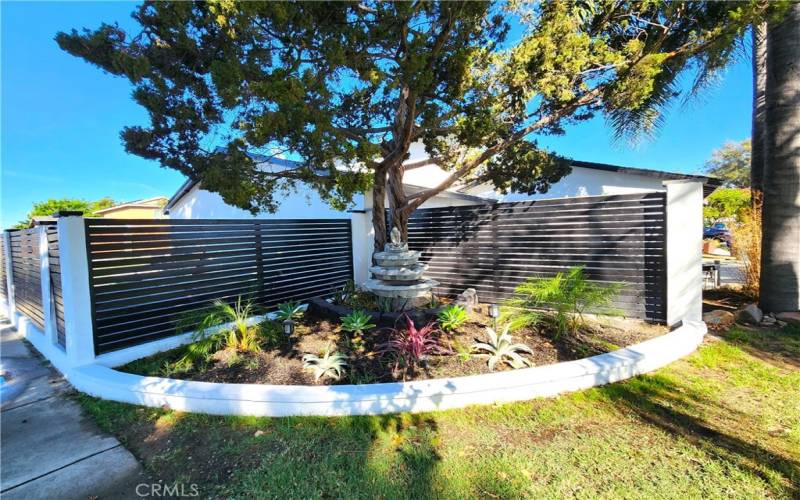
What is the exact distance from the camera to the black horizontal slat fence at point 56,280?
4.42 metres

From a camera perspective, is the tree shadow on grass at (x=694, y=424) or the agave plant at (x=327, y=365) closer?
the tree shadow on grass at (x=694, y=424)

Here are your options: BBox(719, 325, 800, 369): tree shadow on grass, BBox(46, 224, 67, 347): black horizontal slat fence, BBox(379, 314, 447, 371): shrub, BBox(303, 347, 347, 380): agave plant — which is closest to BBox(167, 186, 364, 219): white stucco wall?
BBox(46, 224, 67, 347): black horizontal slat fence

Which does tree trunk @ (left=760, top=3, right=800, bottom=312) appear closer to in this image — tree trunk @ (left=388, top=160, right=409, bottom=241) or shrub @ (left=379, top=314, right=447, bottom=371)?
shrub @ (left=379, top=314, right=447, bottom=371)

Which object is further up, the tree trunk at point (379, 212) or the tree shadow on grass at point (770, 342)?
the tree trunk at point (379, 212)

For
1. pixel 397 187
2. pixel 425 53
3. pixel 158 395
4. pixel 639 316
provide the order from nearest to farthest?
pixel 158 395 → pixel 425 53 → pixel 639 316 → pixel 397 187

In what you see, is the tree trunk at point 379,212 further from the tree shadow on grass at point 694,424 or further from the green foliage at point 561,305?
the tree shadow on grass at point 694,424

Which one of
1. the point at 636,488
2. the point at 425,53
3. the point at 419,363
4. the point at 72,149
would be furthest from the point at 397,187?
the point at 72,149

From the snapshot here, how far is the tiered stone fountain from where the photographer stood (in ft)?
18.0

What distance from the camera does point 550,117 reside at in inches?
222

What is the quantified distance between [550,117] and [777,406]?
15.7ft

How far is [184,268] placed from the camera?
515 cm

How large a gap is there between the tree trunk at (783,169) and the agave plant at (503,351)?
4.99 metres

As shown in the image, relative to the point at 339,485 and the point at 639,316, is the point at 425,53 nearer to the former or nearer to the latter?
the point at 339,485

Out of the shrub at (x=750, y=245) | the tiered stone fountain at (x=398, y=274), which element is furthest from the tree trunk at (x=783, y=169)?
the tiered stone fountain at (x=398, y=274)
